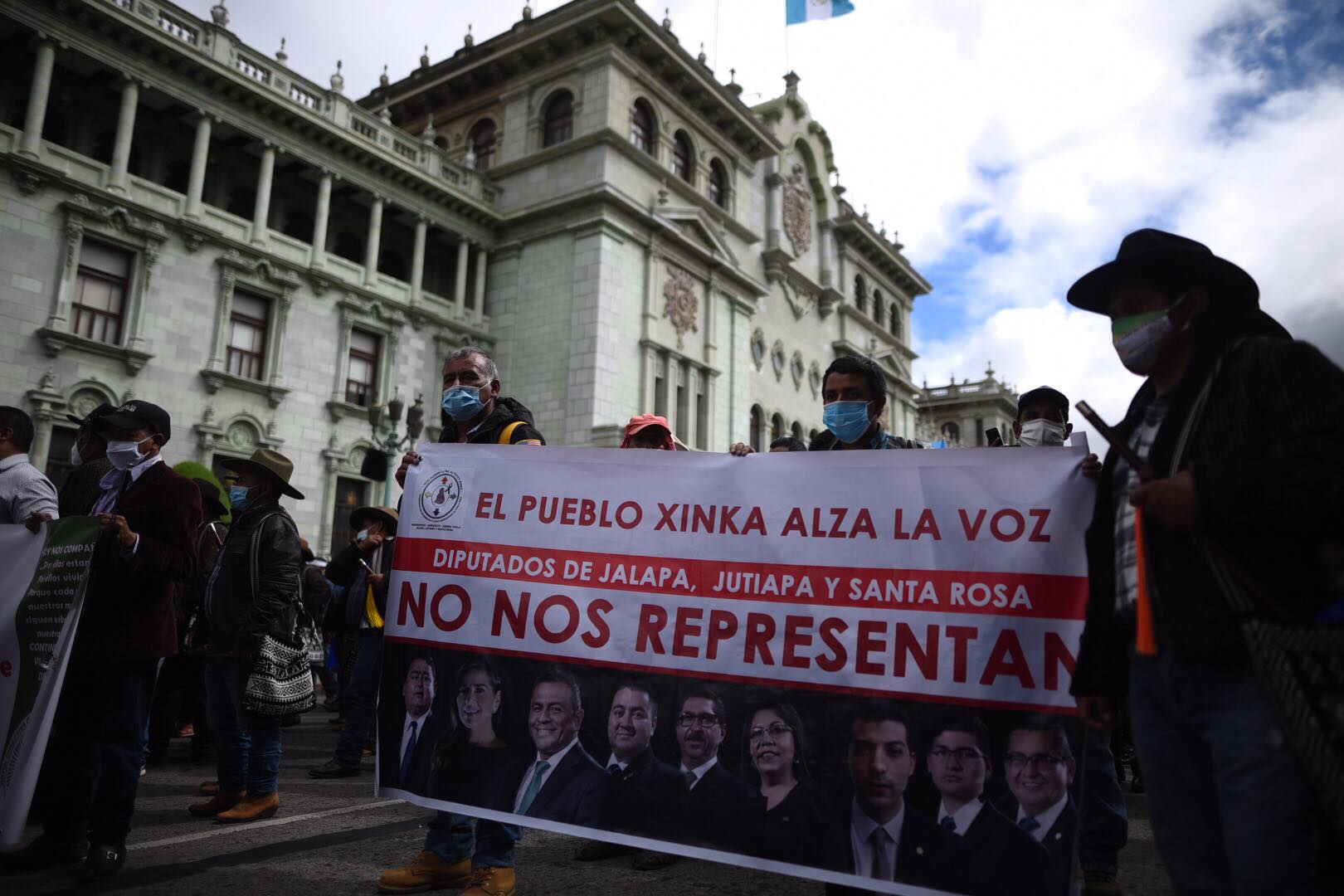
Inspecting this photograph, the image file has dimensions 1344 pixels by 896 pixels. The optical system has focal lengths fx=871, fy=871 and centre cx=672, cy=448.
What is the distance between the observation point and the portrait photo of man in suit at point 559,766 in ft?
10.4

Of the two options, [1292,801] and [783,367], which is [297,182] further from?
→ [1292,801]

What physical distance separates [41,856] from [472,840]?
196cm

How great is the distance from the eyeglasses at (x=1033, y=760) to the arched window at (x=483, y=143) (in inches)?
1073

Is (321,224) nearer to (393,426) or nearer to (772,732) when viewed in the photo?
(393,426)

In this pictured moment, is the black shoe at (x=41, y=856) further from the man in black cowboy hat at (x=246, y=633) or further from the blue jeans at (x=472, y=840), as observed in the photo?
the blue jeans at (x=472, y=840)

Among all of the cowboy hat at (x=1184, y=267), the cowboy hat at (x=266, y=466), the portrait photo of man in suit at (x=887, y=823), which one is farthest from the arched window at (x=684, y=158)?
the cowboy hat at (x=1184, y=267)

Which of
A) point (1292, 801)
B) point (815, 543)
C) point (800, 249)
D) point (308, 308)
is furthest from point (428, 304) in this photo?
point (1292, 801)

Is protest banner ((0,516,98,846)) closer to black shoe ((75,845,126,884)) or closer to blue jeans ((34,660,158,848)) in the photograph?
blue jeans ((34,660,158,848))

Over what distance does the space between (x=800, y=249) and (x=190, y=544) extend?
110 ft

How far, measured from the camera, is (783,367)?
33938 mm

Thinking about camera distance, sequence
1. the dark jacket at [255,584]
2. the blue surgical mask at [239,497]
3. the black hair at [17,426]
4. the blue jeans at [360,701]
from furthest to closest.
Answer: the blue jeans at [360,701], the blue surgical mask at [239,497], the dark jacket at [255,584], the black hair at [17,426]

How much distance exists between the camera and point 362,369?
2239 centimetres

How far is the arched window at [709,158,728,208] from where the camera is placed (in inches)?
1188

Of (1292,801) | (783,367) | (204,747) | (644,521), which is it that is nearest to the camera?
(1292,801)
